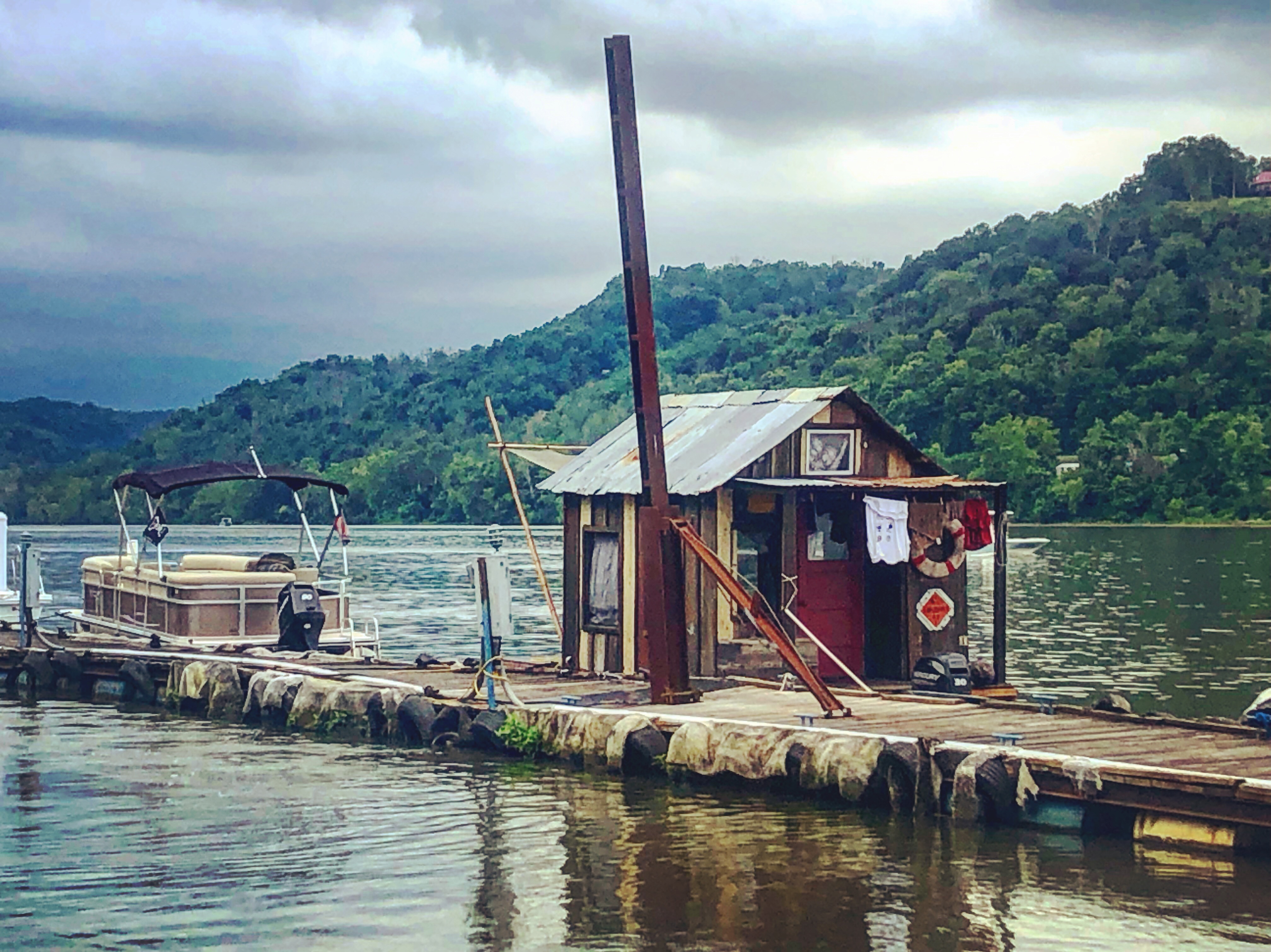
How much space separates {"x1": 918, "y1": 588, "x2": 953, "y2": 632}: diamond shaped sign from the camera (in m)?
24.2

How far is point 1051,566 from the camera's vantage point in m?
82.2

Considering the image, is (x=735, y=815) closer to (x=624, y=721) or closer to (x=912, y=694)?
(x=624, y=721)

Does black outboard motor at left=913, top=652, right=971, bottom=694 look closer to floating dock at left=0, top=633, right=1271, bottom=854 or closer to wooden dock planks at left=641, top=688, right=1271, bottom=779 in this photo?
floating dock at left=0, top=633, right=1271, bottom=854

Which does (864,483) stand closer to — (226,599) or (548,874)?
(548,874)

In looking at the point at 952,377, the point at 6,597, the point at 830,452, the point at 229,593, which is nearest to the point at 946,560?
the point at 830,452

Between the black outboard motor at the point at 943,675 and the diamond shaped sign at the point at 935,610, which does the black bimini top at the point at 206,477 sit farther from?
the black outboard motor at the point at 943,675

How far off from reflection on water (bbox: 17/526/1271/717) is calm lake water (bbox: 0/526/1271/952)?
1531 centimetres

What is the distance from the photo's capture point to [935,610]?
24297 millimetres

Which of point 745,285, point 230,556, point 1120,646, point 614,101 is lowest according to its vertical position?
point 1120,646

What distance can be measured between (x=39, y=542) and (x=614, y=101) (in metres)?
122

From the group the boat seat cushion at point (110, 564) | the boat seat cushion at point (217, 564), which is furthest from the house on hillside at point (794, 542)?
the boat seat cushion at point (110, 564)

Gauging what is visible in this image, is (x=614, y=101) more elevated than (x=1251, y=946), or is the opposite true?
(x=614, y=101)

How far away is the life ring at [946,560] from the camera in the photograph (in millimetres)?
23828

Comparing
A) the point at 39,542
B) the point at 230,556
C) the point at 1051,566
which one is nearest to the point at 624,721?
the point at 230,556
